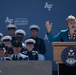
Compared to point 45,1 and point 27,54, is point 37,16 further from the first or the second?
point 27,54

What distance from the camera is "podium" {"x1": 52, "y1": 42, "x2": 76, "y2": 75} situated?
1.84m

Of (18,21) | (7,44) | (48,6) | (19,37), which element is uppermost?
(48,6)

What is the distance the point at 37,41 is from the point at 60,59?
261cm

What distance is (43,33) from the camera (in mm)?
5027

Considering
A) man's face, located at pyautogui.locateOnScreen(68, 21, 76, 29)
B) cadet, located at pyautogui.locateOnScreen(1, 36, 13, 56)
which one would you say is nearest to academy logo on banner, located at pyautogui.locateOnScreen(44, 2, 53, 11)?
cadet, located at pyautogui.locateOnScreen(1, 36, 13, 56)

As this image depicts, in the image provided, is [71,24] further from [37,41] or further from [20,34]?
[20,34]

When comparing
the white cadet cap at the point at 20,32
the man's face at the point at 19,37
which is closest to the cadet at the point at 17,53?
the man's face at the point at 19,37

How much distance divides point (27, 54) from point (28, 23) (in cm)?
103

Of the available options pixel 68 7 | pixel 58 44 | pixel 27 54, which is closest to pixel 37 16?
pixel 68 7

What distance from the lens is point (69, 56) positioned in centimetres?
185

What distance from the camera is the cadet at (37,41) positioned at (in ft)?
14.4

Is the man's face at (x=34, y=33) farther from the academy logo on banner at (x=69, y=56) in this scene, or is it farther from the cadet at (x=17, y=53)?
the academy logo on banner at (x=69, y=56)

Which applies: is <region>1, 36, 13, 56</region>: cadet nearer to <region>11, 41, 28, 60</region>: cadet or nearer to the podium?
<region>11, 41, 28, 60</region>: cadet

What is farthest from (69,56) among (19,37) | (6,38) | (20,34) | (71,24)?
(20,34)
